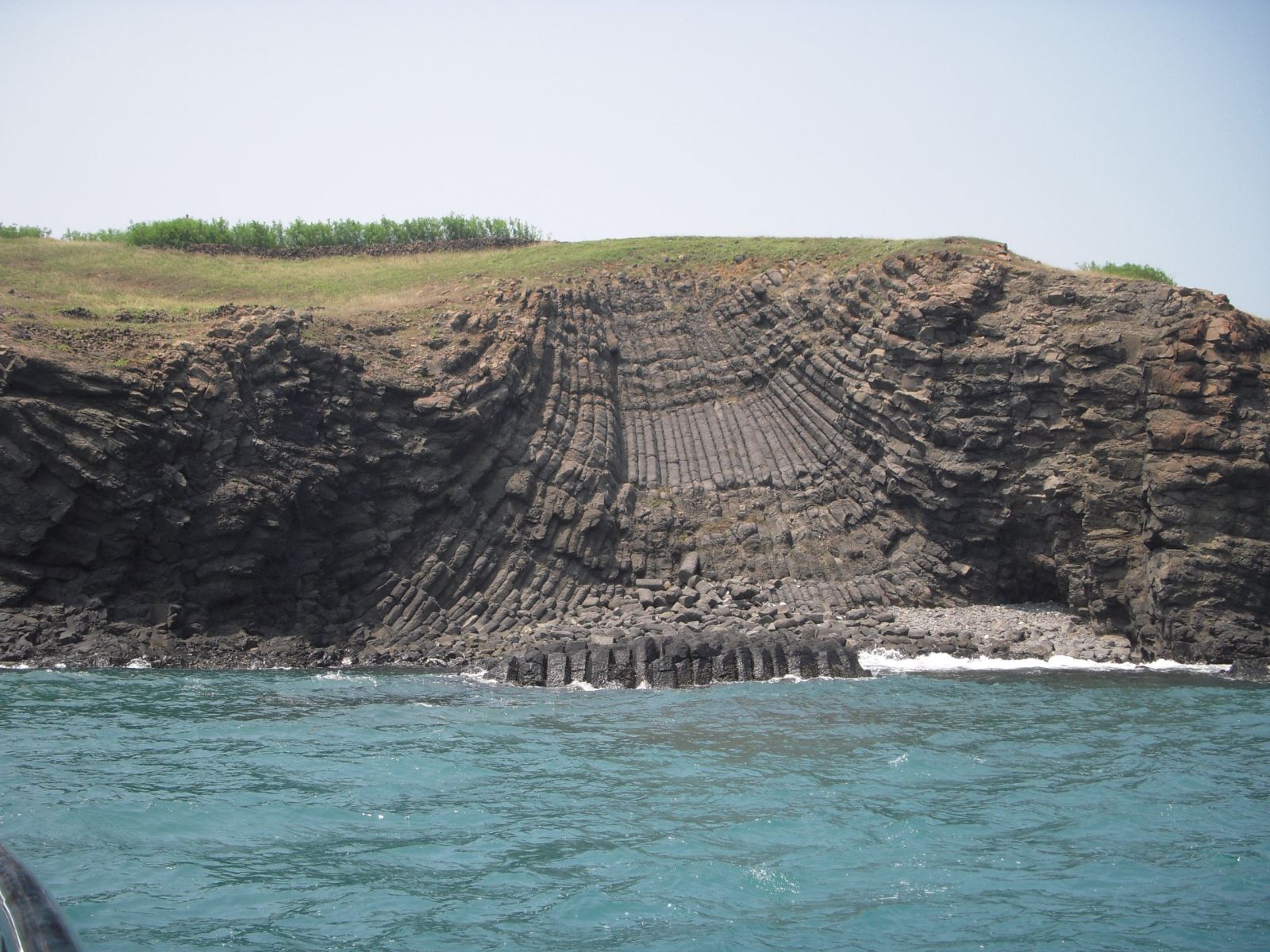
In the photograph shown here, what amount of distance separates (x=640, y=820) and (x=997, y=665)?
14734 mm

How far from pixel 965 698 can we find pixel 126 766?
1448cm

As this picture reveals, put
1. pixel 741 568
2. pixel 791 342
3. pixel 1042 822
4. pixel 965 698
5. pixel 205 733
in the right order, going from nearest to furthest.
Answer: pixel 1042 822, pixel 205 733, pixel 965 698, pixel 741 568, pixel 791 342

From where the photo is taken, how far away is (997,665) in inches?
976

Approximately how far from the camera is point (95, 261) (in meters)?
42.2

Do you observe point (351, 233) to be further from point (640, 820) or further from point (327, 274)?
point (640, 820)

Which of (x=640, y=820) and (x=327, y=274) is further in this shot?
(x=327, y=274)

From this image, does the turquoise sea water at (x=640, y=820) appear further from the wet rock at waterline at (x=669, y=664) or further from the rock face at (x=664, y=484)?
the rock face at (x=664, y=484)

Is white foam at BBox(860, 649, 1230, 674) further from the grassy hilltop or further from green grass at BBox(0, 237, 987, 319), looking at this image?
green grass at BBox(0, 237, 987, 319)

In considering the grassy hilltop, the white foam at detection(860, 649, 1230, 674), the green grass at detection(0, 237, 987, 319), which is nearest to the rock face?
the white foam at detection(860, 649, 1230, 674)

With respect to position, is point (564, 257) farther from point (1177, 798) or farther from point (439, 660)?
point (1177, 798)

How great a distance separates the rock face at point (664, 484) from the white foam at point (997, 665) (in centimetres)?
74

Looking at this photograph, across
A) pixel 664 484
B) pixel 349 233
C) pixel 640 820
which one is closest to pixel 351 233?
pixel 349 233

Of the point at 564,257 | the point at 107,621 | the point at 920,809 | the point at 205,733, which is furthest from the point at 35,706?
the point at 564,257

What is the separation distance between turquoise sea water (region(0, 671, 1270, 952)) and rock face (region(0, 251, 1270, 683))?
212 inches
